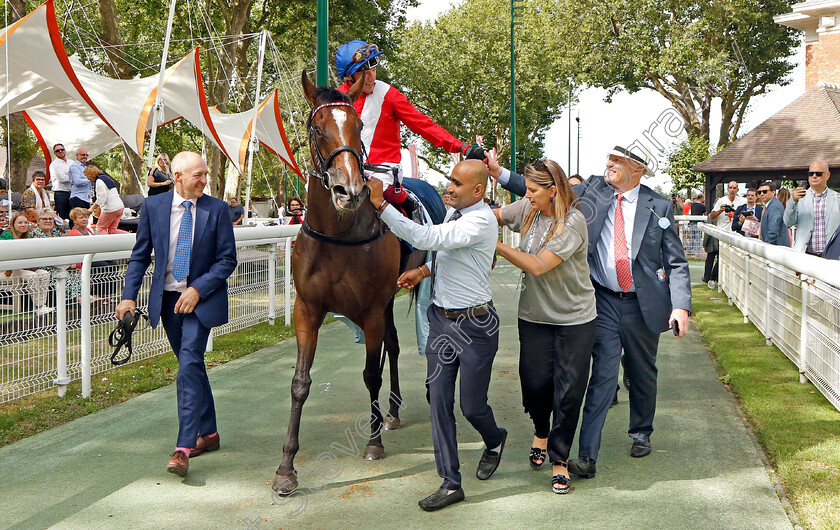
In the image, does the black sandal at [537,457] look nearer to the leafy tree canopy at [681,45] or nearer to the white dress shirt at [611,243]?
the white dress shirt at [611,243]

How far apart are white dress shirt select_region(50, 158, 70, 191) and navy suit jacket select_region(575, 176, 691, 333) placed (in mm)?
10971

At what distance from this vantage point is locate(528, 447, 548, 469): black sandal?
4652 mm

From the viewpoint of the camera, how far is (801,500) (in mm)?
4008

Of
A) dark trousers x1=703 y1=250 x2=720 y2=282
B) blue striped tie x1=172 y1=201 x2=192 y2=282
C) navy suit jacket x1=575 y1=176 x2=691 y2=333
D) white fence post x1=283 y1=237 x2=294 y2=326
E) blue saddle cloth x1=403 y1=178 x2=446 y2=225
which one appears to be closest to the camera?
blue striped tie x1=172 y1=201 x2=192 y2=282

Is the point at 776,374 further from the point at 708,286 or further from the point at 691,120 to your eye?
the point at 691,120

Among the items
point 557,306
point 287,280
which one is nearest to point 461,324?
point 557,306

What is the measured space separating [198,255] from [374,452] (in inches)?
65.8

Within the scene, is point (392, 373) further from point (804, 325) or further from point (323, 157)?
point (804, 325)

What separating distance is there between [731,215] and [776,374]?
8.83 metres

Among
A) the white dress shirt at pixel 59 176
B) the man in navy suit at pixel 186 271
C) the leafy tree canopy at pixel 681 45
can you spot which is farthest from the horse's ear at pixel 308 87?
the leafy tree canopy at pixel 681 45

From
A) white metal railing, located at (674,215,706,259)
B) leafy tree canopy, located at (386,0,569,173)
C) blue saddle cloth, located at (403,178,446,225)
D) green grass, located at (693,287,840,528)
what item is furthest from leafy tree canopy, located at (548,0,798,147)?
blue saddle cloth, located at (403,178,446,225)

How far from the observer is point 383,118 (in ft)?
17.8

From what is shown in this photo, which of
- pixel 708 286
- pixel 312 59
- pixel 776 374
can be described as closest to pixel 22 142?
pixel 708 286

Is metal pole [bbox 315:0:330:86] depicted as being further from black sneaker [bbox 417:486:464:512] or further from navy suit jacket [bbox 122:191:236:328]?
black sneaker [bbox 417:486:464:512]
